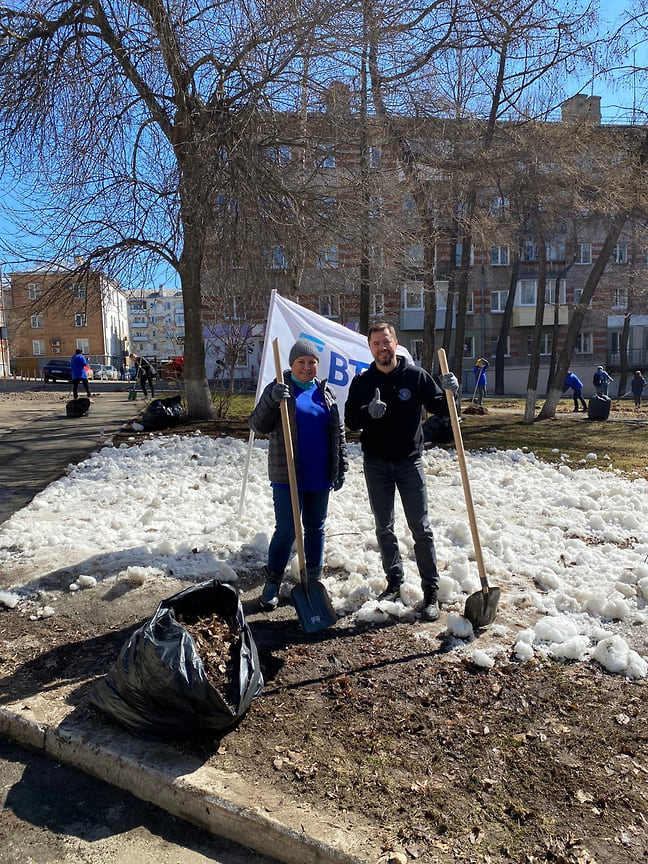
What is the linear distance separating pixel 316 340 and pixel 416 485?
2530 mm

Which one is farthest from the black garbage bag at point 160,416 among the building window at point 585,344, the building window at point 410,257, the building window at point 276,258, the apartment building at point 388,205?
the building window at point 585,344

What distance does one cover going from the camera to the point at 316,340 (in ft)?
21.1

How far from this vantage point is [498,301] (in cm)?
4484

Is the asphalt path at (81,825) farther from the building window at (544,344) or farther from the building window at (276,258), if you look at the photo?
the building window at (544,344)

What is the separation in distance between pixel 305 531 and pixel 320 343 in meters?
2.50

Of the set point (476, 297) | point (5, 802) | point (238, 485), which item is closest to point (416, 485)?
point (5, 802)

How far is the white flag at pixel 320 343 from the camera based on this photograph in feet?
20.6

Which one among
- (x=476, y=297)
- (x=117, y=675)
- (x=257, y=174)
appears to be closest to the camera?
(x=117, y=675)

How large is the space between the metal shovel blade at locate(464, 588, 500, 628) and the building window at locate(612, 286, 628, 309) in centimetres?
3540

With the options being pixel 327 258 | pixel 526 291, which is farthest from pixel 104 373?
pixel 327 258

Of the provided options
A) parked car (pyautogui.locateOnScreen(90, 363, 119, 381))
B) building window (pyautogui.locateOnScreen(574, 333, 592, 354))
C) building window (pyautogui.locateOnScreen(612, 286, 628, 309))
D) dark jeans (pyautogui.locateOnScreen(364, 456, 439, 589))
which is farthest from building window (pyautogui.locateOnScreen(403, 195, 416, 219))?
parked car (pyautogui.locateOnScreen(90, 363, 119, 381))

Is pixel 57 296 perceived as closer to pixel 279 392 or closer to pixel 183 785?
pixel 279 392

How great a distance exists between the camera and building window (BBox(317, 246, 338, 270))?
12551 mm

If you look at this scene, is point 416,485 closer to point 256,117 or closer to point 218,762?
point 218,762
